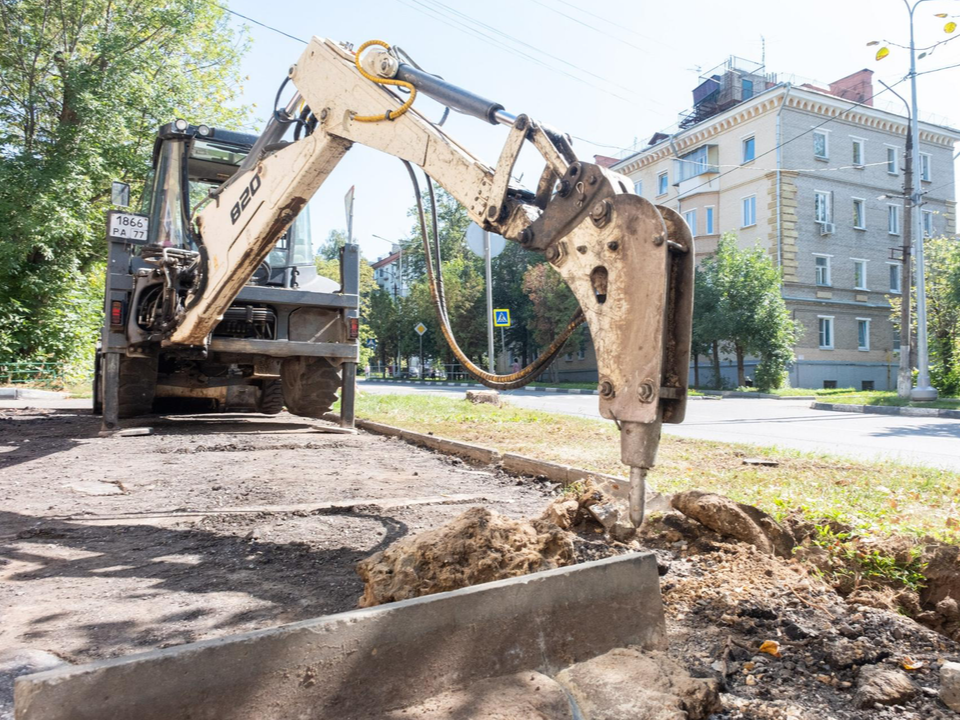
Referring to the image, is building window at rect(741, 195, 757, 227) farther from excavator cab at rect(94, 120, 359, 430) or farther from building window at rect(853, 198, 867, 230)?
excavator cab at rect(94, 120, 359, 430)

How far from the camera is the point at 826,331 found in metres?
29.7

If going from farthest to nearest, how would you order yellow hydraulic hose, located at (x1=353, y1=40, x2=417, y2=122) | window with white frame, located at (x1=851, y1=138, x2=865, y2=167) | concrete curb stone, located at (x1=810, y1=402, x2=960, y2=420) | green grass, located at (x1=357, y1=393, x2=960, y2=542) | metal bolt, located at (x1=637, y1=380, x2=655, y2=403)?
window with white frame, located at (x1=851, y1=138, x2=865, y2=167) → concrete curb stone, located at (x1=810, y1=402, x2=960, y2=420) → green grass, located at (x1=357, y1=393, x2=960, y2=542) → yellow hydraulic hose, located at (x1=353, y1=40, x2=417, y2=122) → metal bolt, located at (x1=637, y1=380, x2=655, y2=403)

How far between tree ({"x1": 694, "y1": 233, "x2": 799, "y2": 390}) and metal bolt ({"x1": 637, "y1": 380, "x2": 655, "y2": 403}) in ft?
81.7

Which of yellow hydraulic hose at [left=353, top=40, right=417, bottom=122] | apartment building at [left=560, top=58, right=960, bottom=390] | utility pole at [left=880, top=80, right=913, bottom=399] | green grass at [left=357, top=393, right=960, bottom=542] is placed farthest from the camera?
apartment building at [left=560, top=58, right=960, bottom=390]

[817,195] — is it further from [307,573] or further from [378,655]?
[378,655]

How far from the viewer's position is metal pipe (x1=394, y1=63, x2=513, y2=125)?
3.22 m

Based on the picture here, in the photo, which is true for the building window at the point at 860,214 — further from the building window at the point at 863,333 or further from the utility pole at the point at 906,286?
the utility pole at the point at 906,286

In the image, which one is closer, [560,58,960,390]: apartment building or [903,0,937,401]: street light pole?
[903,0,937,401]: street light pole

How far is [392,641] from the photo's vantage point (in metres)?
1.95

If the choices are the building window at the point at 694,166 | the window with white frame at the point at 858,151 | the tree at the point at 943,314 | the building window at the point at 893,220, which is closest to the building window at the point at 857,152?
the window with white frame at the point at 858,151

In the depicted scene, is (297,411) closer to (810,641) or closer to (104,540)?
(104,540)

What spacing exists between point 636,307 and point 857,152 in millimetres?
33761

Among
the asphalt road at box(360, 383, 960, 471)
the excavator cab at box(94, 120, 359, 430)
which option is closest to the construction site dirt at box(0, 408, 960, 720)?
the excavator cab at box(94, 120, 359, 430)

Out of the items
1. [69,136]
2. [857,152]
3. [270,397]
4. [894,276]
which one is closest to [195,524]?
[270,397]
